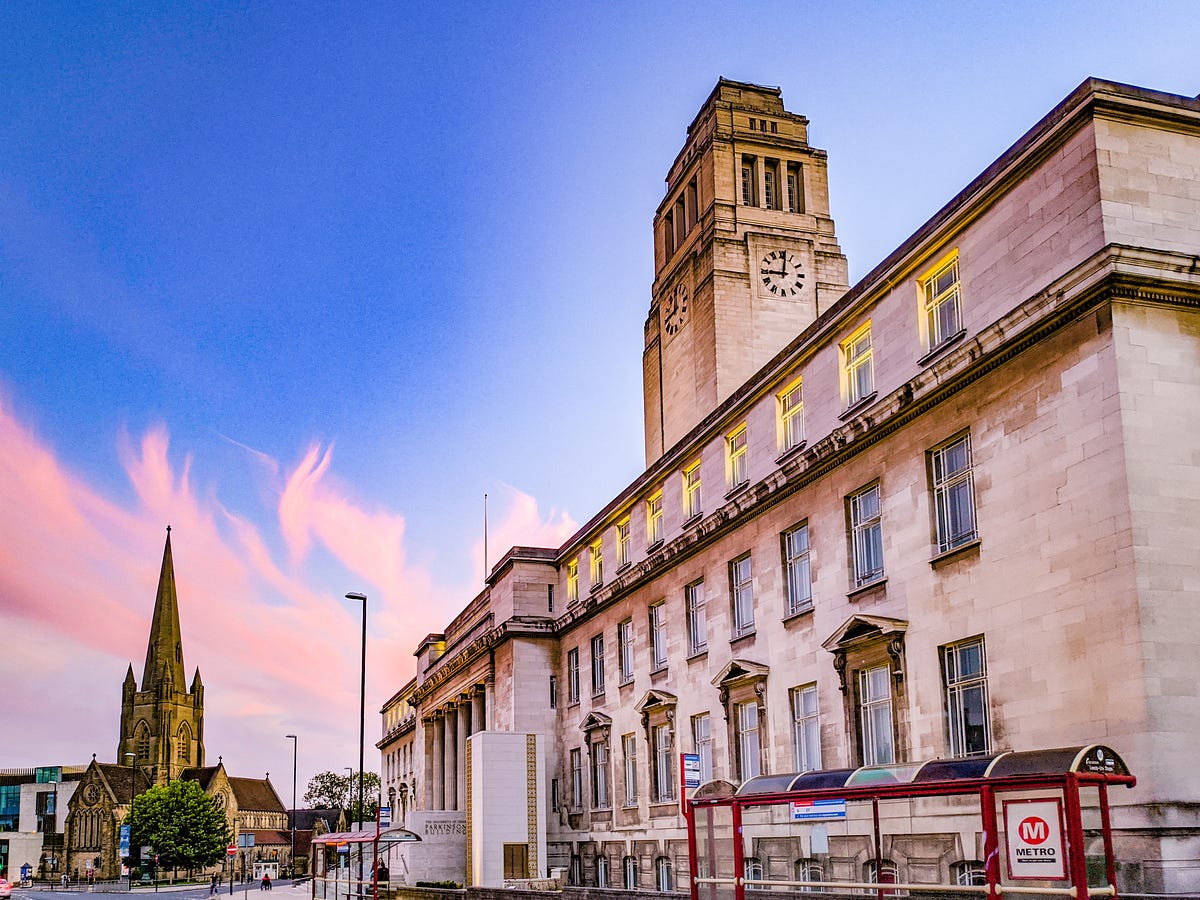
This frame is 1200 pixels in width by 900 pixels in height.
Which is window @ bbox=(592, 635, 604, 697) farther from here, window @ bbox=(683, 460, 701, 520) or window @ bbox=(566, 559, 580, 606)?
window @ bbox=(683, 460, 701, 520)

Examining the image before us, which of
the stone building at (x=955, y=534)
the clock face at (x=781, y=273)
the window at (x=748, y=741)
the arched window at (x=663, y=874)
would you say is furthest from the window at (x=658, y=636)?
the clock face at (x=781, y=273)

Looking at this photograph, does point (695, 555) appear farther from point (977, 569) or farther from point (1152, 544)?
point (1152, 544)

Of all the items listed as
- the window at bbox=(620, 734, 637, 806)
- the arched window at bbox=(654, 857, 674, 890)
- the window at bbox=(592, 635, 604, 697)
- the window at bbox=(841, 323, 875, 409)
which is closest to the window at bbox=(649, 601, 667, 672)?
the window at bbox=(620, 734, 637, 806)

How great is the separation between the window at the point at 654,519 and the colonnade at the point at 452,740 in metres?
16.2

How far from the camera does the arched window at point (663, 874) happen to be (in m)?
38.2

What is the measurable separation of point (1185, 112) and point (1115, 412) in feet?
20.0

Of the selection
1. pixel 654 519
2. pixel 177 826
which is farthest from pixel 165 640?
pixel 654 519

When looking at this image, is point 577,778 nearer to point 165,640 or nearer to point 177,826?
point 177,826

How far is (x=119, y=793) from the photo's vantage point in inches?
6496

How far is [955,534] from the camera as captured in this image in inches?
985

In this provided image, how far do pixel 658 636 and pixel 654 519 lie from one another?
3.93 metres

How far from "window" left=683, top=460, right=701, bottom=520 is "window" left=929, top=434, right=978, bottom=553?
44.0 ft

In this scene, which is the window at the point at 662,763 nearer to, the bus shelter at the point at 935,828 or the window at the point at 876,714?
the bus shelter at the point at 935,828

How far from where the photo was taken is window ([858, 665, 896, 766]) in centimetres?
2661
